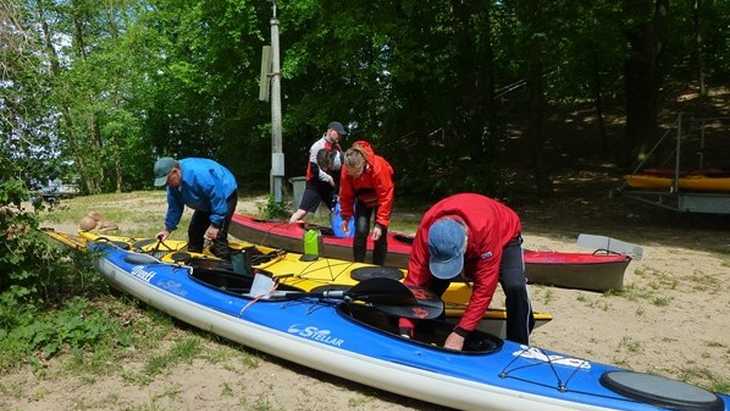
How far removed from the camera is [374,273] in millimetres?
5391

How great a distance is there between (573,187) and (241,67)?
31.3 feet

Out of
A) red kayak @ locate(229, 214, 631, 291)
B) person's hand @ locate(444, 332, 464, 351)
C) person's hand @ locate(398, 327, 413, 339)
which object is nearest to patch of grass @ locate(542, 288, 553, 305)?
red kayak @ locate(229, 214, 631, 291)

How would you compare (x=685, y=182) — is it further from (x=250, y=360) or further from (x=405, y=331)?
(x=250, y=360)

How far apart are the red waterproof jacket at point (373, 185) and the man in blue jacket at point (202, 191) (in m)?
1.20

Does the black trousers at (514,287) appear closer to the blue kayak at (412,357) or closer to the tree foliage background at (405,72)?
the blue kayak at (412,357)

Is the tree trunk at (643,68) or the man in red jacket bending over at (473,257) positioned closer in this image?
the man in red jacket bending over at (473,257)

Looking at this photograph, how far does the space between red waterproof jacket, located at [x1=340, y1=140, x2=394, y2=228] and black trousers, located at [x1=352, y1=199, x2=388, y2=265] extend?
0.13 meters

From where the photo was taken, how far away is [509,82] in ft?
67.7

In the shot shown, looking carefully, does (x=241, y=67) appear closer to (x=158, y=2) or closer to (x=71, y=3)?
(x=158, y=2)

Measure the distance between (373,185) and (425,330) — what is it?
2.14 meters

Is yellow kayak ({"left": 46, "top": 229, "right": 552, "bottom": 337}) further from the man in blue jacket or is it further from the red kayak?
the red kayak

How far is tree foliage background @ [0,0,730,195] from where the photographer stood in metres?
13.5

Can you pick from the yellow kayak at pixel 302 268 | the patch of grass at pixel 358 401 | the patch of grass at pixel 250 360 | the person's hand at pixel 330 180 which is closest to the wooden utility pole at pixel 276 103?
the person's hand at pixel 330 180

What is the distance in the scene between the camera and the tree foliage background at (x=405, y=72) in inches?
530
